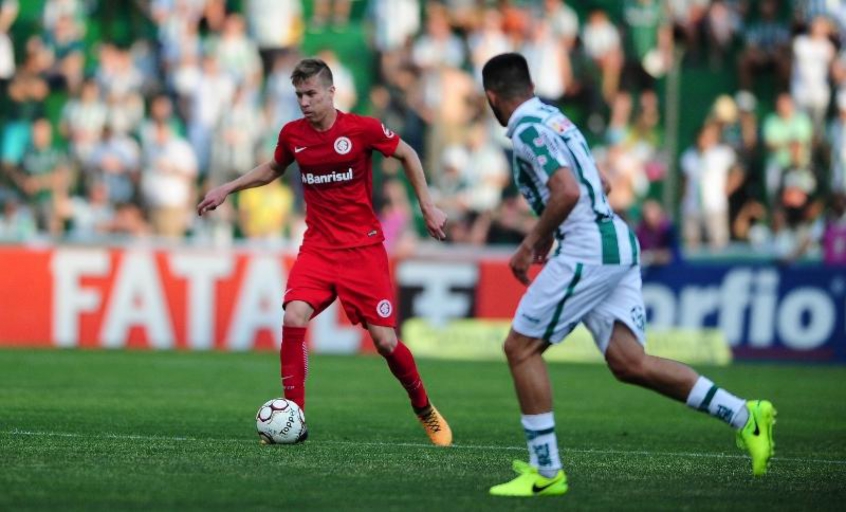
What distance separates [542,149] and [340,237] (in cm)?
282

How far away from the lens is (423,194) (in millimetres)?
10188

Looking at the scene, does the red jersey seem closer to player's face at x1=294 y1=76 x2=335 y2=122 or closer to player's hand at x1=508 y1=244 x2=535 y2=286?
player's face at x1=294 y1=76 x2=335 y2=122

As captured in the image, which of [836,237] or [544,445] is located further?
[836,237]

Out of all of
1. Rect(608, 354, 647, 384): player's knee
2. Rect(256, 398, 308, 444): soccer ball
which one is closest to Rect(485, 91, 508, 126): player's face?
Rect(608, 354, 647, 384): player's knee

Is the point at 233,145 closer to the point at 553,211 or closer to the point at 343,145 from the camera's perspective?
the point at 343,145

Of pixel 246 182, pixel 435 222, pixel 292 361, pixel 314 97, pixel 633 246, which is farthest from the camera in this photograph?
pixel 246 182

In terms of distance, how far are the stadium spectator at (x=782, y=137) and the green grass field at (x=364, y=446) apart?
539 cm

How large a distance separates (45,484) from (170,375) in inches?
341

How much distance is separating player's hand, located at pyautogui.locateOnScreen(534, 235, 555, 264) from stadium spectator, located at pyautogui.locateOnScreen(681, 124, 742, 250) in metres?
13.6

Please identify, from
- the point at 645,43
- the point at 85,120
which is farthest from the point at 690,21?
the point at 85,120

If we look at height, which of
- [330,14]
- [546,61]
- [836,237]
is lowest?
[836,237]

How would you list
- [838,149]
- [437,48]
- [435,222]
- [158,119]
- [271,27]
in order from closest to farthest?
1. [435,222]
2. [838,149]
3. [158,119]
4. [437,48]
5. [271,27]

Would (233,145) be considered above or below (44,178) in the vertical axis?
above

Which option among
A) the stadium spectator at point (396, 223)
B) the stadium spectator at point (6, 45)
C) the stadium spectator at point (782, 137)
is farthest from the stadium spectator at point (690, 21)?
the stadium spectator at point (6, 45)
